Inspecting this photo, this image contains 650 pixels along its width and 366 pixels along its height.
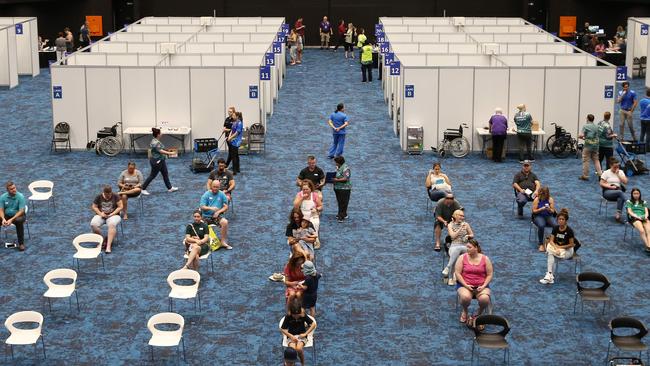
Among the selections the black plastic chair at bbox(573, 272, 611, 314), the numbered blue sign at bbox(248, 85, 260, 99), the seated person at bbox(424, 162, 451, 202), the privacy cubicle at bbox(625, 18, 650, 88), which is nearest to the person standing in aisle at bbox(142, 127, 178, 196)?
the numbered blue sign at bbox(248, 85, 260, 99)

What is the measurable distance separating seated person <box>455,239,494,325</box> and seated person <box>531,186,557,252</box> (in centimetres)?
442

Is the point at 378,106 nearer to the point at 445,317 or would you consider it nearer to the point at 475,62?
the point at 475,62

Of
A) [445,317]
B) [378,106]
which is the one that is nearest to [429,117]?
[378,106]

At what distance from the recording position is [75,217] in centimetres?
2550

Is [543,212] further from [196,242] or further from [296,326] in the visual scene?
[296,326]

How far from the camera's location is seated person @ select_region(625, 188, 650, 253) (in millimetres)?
22969

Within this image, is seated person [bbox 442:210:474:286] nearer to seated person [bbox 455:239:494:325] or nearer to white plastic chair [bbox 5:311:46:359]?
seated person [bbox 455:239:494:325]

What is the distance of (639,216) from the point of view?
2336 centimetres

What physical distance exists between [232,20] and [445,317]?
32.3 m

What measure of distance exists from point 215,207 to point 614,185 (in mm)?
8844

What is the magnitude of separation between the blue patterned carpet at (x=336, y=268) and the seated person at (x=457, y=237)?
0.58 meters

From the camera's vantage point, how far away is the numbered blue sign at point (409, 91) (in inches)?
1258

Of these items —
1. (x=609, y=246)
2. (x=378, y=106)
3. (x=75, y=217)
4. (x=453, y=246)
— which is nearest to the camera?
(x=453, y=246)

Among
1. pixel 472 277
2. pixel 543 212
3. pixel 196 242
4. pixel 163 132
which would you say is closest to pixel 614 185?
pixel 543 212
